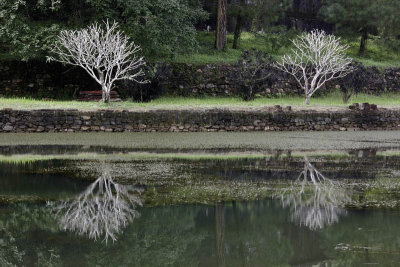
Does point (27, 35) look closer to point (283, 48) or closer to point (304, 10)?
point (283, 48)

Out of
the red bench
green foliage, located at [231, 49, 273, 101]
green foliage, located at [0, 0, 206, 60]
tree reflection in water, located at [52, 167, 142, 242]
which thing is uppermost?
green foliage, located at [0, 0, 206, 60]

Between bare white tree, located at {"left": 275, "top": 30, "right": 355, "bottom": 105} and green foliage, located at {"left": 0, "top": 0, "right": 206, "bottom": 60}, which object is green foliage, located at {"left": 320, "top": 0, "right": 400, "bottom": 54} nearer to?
bare white tree, located at {"left": 275, "top": 30, "right": 355, "bottom": 105}

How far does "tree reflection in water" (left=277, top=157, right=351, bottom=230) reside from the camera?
6.76 m

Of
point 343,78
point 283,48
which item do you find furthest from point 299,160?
point 283,48

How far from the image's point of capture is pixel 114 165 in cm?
1120

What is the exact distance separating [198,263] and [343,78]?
21344mm

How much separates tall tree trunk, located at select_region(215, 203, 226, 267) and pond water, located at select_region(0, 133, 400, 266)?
0.04 feet

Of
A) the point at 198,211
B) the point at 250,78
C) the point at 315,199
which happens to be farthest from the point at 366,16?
the point at 198,211

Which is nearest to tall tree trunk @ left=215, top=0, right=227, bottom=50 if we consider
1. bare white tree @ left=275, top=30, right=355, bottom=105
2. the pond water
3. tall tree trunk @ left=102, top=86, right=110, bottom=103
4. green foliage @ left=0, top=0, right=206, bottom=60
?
green foliage @ left=0, top=0, right=206, bottom=60

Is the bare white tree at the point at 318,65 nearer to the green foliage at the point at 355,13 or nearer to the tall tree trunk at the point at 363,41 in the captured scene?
the green foliage at the point at 355,13

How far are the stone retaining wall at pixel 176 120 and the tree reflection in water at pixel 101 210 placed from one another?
9.56 metres

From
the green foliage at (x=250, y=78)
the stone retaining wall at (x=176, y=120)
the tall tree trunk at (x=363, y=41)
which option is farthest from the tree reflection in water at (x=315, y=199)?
the tall tree trunk at (x=363, y=41)

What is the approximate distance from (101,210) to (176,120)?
11625 mm

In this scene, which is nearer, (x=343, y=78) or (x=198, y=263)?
(x=198, y=263)
